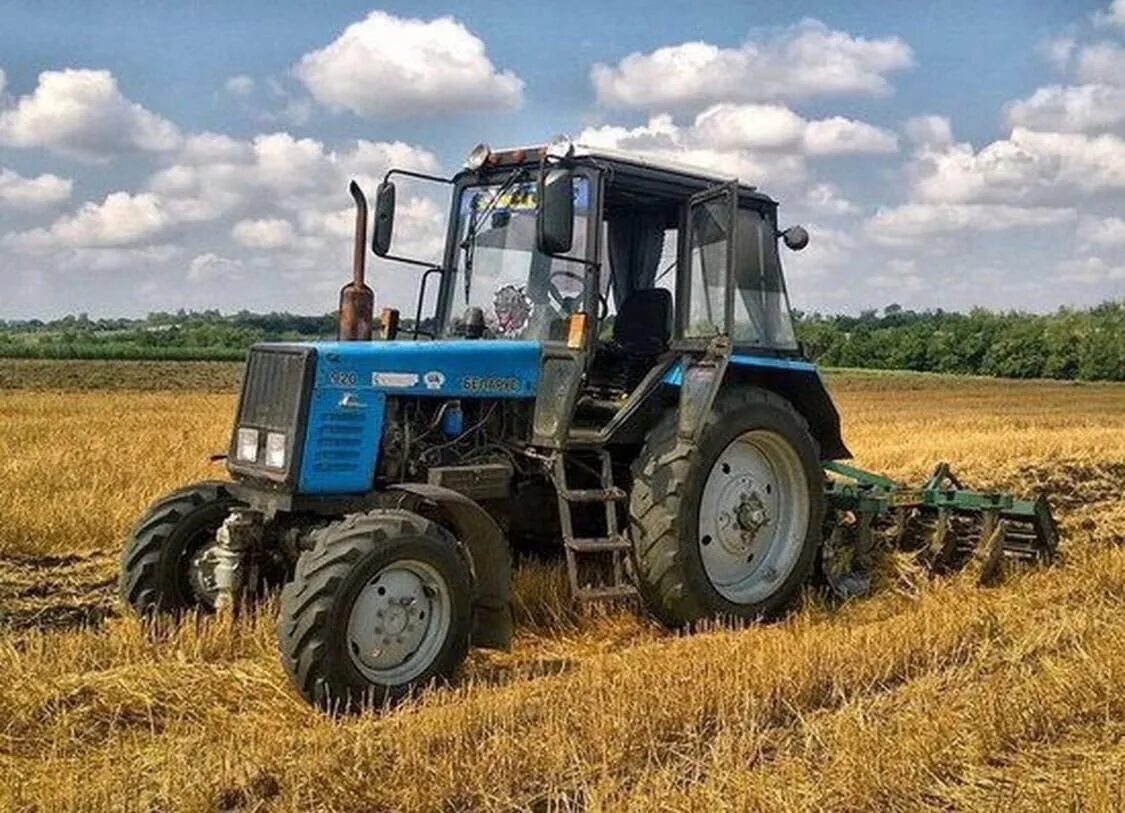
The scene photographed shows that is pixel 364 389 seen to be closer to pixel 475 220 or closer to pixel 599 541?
pixel 599 541

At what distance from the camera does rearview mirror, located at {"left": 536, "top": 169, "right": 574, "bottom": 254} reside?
5.94 metres

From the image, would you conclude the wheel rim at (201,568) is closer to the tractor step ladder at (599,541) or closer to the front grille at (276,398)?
the front grille at (276,398)

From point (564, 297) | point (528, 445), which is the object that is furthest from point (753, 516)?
point (564, 297)

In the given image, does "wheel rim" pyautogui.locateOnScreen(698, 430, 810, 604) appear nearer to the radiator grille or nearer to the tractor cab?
the tractor cab

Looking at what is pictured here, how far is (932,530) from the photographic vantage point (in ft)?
28.4

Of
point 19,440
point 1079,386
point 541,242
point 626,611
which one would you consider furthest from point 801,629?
point 1079,386

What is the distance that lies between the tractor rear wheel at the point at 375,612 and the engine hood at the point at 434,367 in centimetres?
82

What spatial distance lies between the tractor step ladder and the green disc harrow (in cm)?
172

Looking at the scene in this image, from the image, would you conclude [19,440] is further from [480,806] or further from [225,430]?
[480,806]

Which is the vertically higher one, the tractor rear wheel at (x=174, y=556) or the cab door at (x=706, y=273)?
the cab door at (x=706, y=273)

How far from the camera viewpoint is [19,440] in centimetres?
1561

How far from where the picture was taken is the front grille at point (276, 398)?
594cm

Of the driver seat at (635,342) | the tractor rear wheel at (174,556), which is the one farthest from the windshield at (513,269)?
the tractor rear wheel at (174,556)

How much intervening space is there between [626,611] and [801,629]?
1.00 metres
